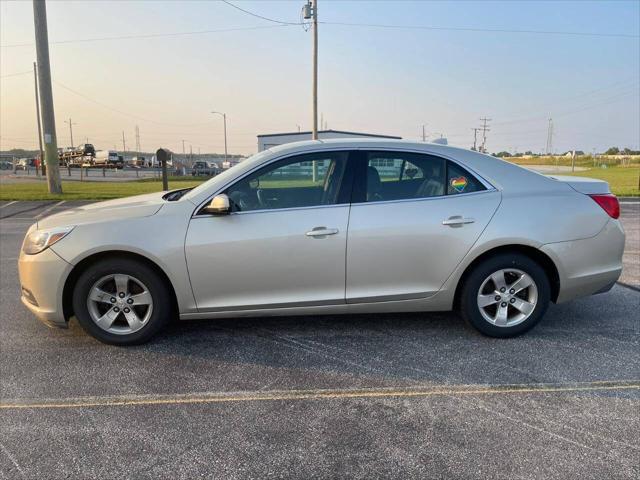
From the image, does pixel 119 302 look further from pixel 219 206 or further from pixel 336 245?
pixel 336 245

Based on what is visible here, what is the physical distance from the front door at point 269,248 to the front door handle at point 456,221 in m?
0.81

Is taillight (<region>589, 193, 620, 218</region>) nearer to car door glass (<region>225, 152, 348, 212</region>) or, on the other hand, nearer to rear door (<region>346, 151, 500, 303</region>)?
rear door (<region>346, 151, 500, 303</region>)

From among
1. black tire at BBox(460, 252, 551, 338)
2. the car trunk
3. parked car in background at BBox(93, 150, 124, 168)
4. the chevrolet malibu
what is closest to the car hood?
the chevrolet malibu

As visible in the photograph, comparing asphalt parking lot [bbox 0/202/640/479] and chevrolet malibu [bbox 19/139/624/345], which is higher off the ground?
chevrolet malibu [bbox 19/139/624/345]

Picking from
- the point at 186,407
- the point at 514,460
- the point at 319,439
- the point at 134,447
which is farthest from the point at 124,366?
the point at 514,460

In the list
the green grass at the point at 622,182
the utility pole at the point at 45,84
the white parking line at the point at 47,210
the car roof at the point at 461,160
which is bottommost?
the white parking line at the point at 47,210

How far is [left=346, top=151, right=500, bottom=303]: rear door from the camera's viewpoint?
3594 mm

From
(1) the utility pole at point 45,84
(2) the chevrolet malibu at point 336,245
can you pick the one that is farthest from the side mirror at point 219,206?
(1) the utility pole at point 45,84

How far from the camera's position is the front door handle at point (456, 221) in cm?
365

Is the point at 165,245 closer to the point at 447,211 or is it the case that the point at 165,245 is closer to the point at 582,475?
the point at 447,211

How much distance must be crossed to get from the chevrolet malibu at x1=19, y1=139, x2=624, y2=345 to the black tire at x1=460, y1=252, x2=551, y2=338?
1 centimetres

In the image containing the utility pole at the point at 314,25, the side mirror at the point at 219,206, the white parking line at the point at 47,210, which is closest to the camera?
the side mirror at the point at 219,206

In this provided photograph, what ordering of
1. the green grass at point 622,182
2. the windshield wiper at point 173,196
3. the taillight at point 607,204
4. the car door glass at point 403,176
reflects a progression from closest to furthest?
the car door glass at point 403,176, the taillight at point 607,204, the windshield wiper at point 173,196, the green grass at point 622,182

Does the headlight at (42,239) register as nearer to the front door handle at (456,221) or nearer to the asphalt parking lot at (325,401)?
the asphalt parking lot at (325,401)
